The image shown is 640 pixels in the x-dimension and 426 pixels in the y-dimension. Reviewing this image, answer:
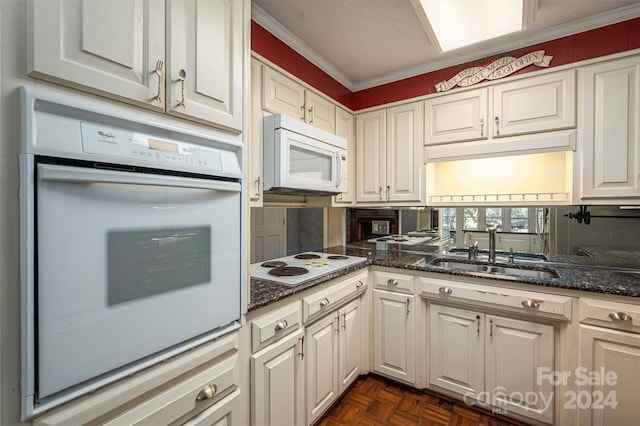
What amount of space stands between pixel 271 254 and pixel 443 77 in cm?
195

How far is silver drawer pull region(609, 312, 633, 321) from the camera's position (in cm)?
139

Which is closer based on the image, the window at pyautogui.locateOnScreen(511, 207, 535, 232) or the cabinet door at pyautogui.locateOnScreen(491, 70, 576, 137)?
the cabinet door at pyautogui.locateOnScreen(491, 70, 576, 137)

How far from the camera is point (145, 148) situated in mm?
826

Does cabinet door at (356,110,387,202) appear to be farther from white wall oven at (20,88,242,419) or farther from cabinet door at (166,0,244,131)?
white wall oven at (20,88,242,419)

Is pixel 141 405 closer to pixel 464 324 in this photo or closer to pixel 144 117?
pixel 144 117

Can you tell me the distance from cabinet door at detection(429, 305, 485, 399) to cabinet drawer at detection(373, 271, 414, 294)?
0.69 ft

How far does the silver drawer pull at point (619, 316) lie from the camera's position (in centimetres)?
139

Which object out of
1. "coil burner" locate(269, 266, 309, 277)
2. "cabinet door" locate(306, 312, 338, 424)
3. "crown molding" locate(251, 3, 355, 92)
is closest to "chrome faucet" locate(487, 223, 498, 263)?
"cabinet door" locate(306, 312, 338, 424)

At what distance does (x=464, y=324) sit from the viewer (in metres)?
1.84

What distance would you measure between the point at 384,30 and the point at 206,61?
1.38m

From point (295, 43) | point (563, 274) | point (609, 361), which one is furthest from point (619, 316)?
point (295, 43)

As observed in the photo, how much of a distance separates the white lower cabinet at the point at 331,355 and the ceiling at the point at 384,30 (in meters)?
1.84

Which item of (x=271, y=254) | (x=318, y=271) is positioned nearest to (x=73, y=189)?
(x=318, y=271)

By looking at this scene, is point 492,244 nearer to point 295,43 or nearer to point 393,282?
point 393,282
